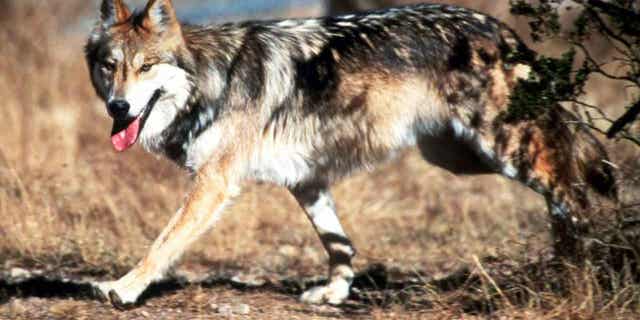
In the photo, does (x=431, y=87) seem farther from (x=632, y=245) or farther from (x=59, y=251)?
(x=59, y=251)

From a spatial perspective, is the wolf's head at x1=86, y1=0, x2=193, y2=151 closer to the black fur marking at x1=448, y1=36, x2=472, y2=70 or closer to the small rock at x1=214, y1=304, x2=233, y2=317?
the small rock at x1=214, y1=304, x2=233, y2=317

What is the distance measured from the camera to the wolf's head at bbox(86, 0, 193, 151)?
4.75 m

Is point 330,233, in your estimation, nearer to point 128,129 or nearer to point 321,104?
point 321,104

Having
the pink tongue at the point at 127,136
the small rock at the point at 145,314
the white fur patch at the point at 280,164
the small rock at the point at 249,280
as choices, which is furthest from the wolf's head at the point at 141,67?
the small rock at the point at 249,280

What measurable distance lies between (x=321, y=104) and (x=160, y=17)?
0.97 m

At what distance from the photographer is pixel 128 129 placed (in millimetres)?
4910

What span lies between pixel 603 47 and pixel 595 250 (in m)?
8.29

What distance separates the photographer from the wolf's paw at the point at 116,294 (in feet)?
15.3

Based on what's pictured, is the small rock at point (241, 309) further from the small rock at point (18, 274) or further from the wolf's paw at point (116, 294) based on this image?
the small rock at point (18, 274)

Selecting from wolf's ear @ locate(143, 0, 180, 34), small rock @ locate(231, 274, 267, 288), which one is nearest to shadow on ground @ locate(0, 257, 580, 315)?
small rock @ locate(231, 274, 267, 288)

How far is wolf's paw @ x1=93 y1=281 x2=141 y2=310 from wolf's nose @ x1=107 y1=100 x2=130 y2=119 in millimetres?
828

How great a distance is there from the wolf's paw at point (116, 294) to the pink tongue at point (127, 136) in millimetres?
708

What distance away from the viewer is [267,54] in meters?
5.18

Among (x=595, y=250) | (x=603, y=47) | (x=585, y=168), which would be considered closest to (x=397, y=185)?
(x=585, y=168)
